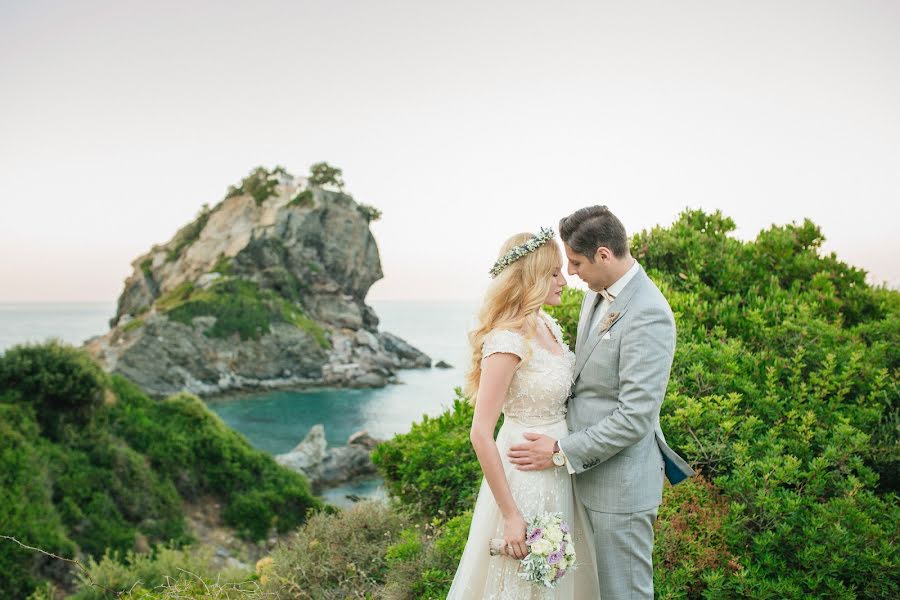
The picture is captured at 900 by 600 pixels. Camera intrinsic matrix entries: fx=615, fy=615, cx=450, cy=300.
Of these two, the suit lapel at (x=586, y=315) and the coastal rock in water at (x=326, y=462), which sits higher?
the suit lapel at (x=586, y=315)

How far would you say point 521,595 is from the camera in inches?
120

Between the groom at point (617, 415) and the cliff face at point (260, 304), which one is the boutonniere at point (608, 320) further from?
the cliff face at point (260, 304)

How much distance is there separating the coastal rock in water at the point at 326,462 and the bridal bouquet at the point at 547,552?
1055 inches

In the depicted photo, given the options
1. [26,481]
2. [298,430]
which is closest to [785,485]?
[26,481]

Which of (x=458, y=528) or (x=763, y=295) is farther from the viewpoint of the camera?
(x=763, y=295)

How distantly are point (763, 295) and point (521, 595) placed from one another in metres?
4.86

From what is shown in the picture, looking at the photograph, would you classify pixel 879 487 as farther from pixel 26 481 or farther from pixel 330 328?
pixel 330 328

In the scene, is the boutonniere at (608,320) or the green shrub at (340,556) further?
the green shrub at (340,556)

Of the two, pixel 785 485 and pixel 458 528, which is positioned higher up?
pixel 785 485

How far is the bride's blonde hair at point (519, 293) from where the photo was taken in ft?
10.0

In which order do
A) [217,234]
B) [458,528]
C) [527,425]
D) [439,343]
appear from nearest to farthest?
[527,425], [458,528], [217,234], [439,343]

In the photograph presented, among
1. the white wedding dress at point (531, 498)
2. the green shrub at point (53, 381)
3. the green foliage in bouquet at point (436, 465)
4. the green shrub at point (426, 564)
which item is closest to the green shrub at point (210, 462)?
the green shrub at point (53, 381)

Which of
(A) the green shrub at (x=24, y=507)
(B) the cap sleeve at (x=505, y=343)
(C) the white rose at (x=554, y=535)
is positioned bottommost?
(A) the green shrub at (x=24, y=507)

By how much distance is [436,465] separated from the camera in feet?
19.6
